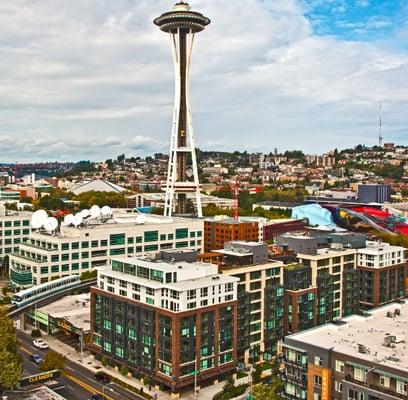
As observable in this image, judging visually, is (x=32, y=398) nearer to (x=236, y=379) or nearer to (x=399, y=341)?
(x=236, y=379)

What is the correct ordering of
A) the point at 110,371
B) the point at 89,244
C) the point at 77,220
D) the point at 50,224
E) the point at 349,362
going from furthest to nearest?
the point at 77,220 < the point at 89,244 < the point at 50,224 < the point at 110,371 < the point at 349,362

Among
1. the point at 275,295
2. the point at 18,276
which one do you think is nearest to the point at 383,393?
the point at 275,295

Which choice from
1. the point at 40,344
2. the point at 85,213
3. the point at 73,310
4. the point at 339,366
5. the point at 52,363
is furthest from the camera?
the point at 85,213

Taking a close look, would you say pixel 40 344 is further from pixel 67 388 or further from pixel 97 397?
pixel 97 397

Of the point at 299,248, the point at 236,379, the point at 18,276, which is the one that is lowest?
the point at 236,379

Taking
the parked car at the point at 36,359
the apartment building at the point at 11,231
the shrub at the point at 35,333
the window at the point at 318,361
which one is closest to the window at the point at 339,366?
the window at the point at 318,361

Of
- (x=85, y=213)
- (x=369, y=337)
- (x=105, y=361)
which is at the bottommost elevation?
(x=105, y=361)

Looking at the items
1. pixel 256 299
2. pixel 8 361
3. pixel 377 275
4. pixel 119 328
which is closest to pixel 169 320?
pixel 119 328
